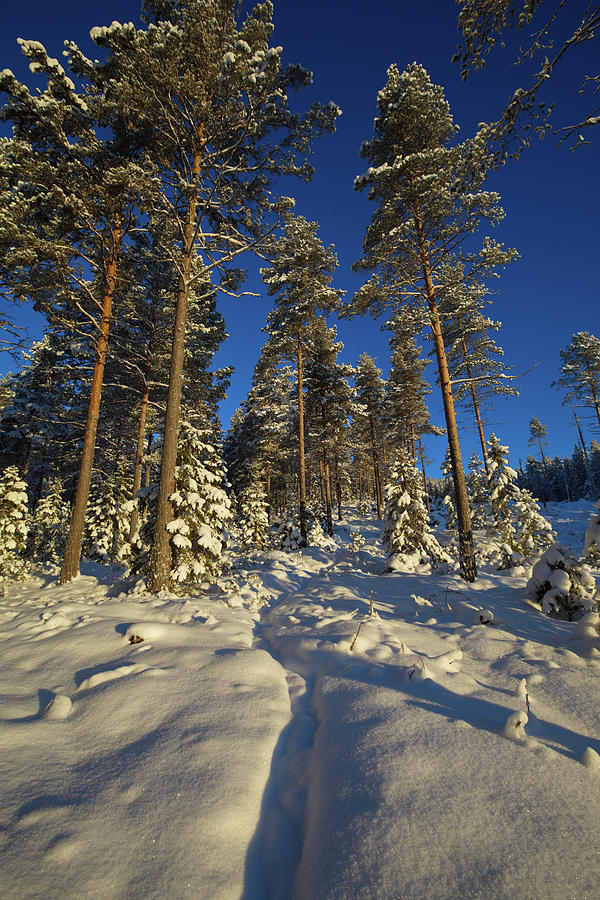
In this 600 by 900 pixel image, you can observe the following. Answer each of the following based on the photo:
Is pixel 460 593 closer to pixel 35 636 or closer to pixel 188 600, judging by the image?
pixel 188 600

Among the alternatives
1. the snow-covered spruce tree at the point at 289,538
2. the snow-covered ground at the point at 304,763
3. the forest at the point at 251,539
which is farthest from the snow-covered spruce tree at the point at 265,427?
the snow-covered ground at the point at 304,763

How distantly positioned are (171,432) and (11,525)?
8.36 meters

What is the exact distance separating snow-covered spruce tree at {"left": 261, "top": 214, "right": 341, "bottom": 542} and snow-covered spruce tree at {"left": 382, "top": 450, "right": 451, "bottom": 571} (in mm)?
4839

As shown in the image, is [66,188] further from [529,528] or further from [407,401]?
[407,401]

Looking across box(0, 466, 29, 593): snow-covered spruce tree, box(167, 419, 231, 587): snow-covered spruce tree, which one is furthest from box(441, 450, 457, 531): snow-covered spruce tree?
box(0, 466, 29, 593): snow-covered spruce tree

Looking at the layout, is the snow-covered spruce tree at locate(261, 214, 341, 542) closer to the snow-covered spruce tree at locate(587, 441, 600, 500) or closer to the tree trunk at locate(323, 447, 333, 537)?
the tree trunk at locate(323, 447, 333, 537)

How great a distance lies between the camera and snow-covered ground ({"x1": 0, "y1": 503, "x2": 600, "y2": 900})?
1476 mm

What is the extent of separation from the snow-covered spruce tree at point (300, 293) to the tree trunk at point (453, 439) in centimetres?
715

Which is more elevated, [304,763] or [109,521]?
[109,521]

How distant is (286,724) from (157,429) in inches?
606

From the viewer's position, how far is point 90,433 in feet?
33.0

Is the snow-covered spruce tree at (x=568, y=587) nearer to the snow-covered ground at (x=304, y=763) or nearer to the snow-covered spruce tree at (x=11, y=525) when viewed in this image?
the snow-covered ground at (x=304, y=763)

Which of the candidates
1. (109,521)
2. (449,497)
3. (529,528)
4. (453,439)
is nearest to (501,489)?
(529,528)

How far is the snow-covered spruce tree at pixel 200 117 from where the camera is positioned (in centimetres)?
707
